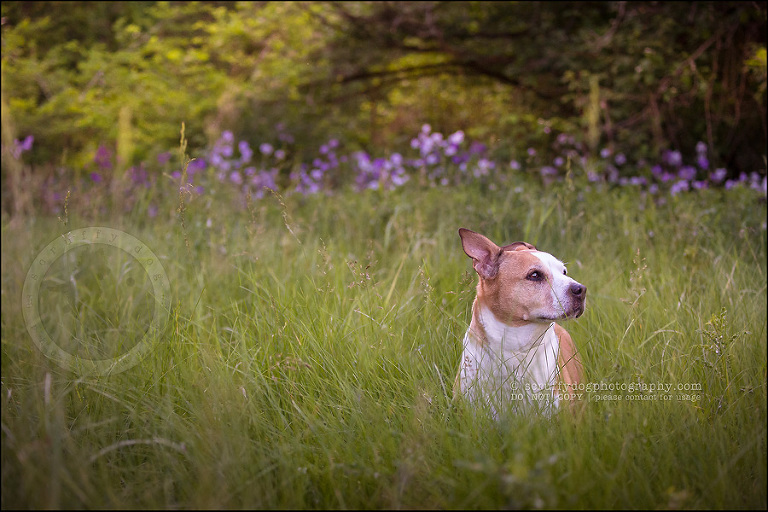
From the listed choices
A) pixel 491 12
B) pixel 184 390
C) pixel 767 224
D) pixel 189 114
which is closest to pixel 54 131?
pixel 189 114

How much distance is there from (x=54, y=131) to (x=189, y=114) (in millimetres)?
2305

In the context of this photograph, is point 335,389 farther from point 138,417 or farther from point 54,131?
point 54,131

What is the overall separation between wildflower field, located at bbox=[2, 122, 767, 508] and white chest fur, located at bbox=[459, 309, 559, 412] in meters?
0.14

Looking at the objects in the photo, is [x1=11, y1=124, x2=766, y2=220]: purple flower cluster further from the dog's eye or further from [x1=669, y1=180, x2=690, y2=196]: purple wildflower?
the dog's eye

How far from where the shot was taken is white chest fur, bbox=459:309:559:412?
249 centimetres

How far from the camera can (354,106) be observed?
9.90m

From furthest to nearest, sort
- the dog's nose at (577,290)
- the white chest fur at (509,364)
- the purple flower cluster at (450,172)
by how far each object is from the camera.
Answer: the purple flower cluster at (450,172)
the dog's nose at (577,290)
the white chest fur at (509,364)

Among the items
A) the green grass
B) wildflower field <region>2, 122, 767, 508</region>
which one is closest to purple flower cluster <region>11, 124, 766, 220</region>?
wildflower field <region>2, 122, 767, 508</region>

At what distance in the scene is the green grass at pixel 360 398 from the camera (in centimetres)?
185

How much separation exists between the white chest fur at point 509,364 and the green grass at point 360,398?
0.13 metres

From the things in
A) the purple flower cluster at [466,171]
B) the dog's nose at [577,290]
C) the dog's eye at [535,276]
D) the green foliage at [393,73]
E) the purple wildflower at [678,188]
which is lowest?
the dog's nose at [577,290]

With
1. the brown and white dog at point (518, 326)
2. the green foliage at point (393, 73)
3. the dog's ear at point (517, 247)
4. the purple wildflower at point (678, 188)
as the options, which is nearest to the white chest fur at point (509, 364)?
the brown and white dog at point (518, 326)

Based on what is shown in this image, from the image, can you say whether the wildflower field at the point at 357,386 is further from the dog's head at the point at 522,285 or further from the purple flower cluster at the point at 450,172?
the purple flower cluster at the point at 450,172

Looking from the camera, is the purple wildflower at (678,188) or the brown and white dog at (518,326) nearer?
the brown and white dog at (518,326)
